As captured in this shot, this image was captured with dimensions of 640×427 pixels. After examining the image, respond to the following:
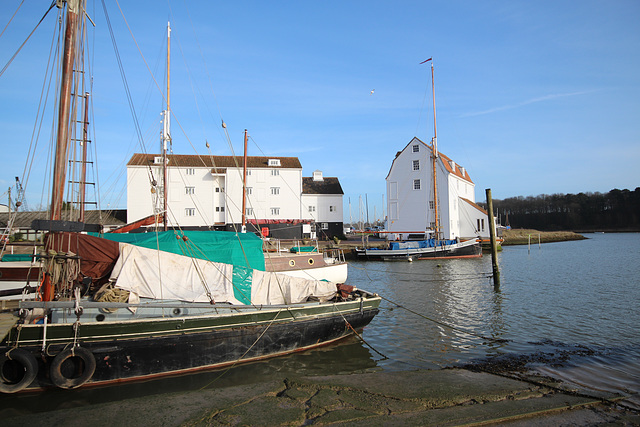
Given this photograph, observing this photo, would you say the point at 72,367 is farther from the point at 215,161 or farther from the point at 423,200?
the point at 423,200

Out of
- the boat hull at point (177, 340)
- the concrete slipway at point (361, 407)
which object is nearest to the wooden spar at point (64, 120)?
the boat hull at point (177, 340)

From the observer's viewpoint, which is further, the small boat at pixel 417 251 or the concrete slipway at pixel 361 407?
the small boat at pixel 417 251

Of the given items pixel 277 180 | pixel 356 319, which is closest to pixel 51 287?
pixel 356 319

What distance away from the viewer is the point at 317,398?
23.7ft

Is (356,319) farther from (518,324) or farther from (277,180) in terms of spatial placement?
(277,180)

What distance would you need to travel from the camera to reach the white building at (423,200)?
170 feet

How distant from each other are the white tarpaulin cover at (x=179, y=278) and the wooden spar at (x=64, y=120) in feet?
6.19

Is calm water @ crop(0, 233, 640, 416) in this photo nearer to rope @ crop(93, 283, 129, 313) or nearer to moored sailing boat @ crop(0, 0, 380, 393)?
moored sailing boat @ crop(0, 0, 380, 393)

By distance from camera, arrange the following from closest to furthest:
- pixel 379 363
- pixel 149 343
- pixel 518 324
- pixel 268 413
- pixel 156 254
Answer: pixel 268 413 < pixel 149 343 < pixel 156 254 < pixel 379 363 < pixel 518 324

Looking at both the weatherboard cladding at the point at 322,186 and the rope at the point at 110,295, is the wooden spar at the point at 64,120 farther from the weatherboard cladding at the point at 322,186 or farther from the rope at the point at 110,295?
the weatherboard cladding at the point at 322,186

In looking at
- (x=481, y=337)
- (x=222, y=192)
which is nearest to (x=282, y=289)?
(x=481, y=337)

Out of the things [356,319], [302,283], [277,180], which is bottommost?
[356,319]

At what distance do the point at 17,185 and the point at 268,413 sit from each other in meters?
35.5

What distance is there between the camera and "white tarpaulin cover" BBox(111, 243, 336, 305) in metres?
10.1
